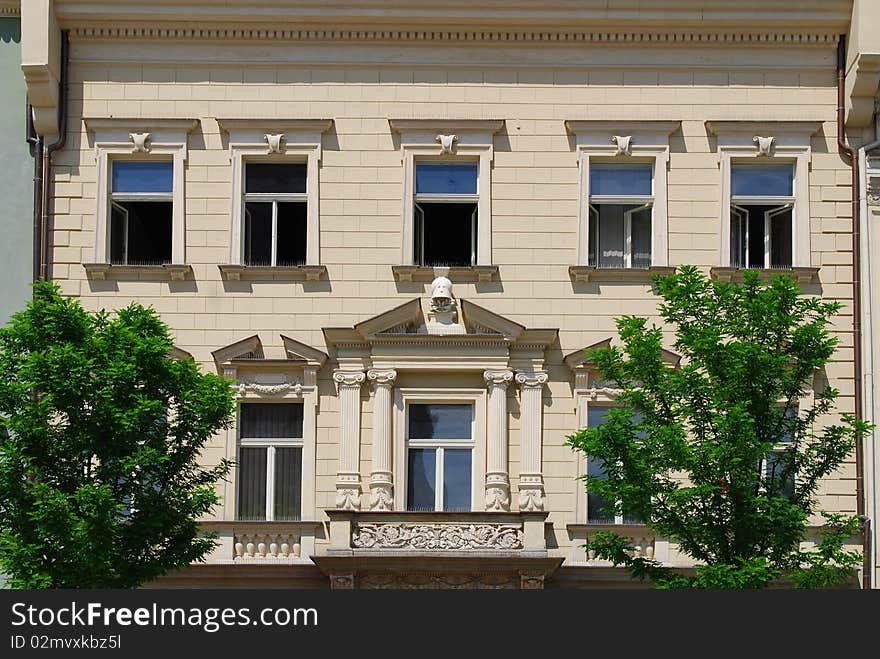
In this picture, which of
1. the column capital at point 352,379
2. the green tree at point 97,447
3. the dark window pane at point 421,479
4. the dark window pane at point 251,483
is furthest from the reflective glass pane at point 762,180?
the green tree at point 97,447

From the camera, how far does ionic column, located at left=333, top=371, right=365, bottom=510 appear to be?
113 ft

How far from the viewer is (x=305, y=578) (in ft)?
112

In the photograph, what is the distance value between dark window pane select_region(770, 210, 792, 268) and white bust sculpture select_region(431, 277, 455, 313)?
5.61 m

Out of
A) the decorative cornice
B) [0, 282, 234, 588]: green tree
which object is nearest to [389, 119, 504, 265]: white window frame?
the decorative cornice

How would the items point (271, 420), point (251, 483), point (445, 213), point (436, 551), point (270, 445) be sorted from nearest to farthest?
point (436, 551) → point (251, 483) → point (270, 445) → point (271, 420) → point (445, 213)

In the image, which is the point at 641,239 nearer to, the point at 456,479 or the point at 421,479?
the point at 456,479

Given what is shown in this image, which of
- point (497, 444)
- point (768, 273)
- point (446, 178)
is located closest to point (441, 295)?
point (446, 178)

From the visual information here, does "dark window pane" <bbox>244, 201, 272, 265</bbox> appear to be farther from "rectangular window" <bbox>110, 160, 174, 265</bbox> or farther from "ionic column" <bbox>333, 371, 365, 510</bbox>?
"ionic column" <bbox>333, 371, 365, 510</bbox>

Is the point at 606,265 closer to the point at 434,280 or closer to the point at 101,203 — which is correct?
the point at 434,280

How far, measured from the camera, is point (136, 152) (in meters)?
35.8

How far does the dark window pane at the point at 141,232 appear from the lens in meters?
35.8

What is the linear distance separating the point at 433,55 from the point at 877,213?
8.03 meters

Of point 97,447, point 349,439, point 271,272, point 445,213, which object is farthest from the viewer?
point 445,213

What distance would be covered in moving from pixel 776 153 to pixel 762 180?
53 centimetres
